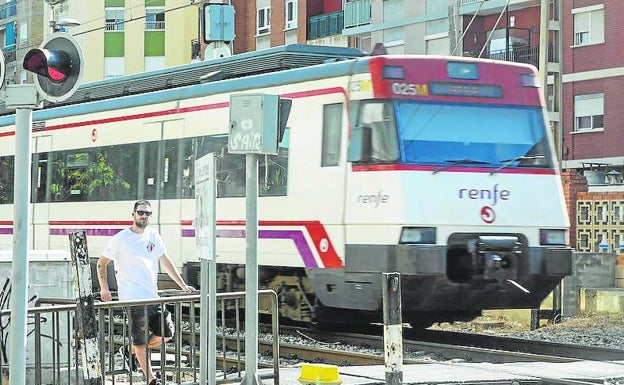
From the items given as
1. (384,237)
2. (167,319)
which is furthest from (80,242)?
(384,237)

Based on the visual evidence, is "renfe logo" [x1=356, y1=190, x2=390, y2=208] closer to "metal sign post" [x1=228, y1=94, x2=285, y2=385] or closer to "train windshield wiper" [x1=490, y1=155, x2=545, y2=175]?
"train windshield wiper" [x1=490, y1=155, x2=545, y2=175]

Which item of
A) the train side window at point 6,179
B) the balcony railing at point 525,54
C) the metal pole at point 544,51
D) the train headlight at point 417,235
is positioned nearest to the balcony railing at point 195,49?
the balcony railing at point 525,54

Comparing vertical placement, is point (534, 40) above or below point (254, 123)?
above

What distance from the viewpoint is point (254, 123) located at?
9078 mm

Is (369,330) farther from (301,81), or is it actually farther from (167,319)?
(167,319)

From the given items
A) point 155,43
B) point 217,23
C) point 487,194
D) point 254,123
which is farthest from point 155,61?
point 254,123

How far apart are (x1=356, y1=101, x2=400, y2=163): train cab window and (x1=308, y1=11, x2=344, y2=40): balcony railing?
35079 millimetres

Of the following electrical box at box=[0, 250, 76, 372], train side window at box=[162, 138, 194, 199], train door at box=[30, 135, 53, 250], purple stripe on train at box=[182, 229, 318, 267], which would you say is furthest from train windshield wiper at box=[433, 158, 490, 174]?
train door at box=[30, 135, 53, 250]

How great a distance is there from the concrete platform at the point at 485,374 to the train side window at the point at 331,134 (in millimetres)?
3838

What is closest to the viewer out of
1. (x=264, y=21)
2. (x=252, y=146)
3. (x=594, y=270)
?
(x=252, y=146)

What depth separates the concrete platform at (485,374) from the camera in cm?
1026

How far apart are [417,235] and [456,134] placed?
52.7 inches

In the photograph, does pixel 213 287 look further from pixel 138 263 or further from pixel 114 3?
pixel 114 3

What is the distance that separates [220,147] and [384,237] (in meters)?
3.21
